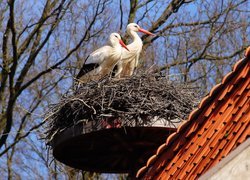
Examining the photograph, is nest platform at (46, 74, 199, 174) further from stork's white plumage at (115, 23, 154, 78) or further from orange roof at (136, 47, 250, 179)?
orange roof at (136, 47, 250, 179)

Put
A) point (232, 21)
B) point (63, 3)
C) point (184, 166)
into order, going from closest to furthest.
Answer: point (184, 166) < point (63, 3) < point (232, 21)

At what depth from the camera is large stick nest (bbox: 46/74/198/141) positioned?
967cm

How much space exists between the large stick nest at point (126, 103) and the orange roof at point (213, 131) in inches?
83.4

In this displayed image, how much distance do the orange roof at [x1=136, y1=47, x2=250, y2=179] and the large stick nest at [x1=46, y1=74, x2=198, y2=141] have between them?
2.12 m

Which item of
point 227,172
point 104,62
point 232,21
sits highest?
point 232,21

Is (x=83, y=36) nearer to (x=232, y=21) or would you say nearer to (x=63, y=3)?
(x=63, y=3)

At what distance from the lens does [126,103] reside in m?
9.88

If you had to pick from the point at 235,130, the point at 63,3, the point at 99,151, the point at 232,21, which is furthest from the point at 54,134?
the point at 232,21

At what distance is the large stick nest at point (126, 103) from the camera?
9672 mm

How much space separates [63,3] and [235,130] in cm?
971

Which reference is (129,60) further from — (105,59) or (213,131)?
(213,131)

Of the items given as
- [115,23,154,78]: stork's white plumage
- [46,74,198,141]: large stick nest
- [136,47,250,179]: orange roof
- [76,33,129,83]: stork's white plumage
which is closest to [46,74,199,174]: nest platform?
[46,74,198,141]: large stick nest

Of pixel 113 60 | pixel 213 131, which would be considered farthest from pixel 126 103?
pixel 213 131

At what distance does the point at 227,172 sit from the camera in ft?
18.9
